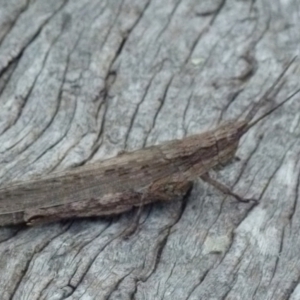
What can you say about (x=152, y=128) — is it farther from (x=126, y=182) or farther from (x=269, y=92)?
(x=269, y=92)

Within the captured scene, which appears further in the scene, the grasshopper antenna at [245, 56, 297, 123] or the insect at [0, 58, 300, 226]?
the grasshopper antenna at [245, 56, 297, 123]

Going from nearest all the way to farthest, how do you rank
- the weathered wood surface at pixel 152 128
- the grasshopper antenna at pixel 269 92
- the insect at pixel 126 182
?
the weathered wood surface at pixel 152 128 → the insect at pixel 126 182 → the grasshopper antenna at pixel 269 92

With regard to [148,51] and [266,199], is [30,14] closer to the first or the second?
[148,51]

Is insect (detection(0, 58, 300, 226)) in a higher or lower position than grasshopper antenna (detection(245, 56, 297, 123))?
lower

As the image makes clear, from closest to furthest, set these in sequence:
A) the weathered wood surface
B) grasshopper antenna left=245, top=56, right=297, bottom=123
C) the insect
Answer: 1. the weathered wood surface
2. the insect
3. grasshopper antenna left=245, top=56, right=297, bottom=123

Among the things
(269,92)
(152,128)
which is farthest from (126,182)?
(269,92)

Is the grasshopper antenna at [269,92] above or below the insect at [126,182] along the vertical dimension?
above
